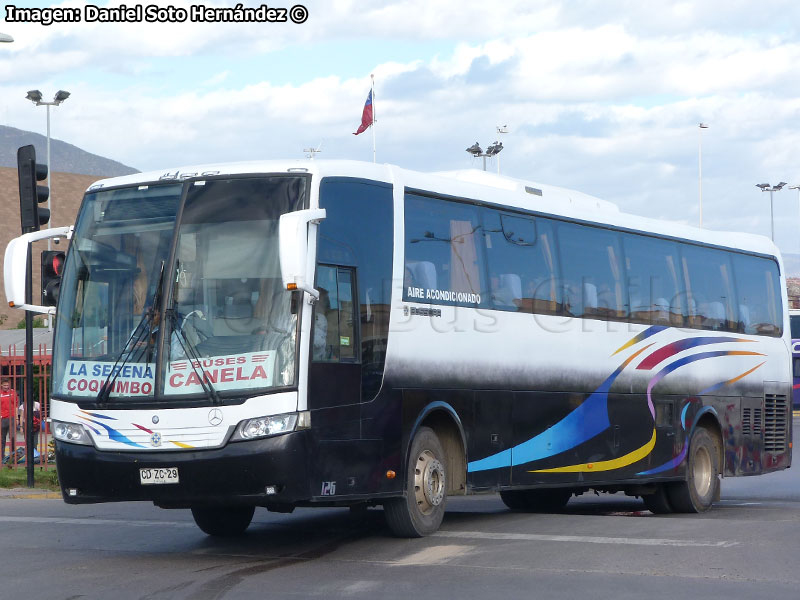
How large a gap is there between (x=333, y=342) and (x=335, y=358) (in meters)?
0.14

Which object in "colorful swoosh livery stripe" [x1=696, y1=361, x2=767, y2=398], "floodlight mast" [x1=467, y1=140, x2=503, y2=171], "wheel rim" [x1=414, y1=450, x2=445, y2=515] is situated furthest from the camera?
"floodlight mast" [x1=467, y1=140, x2=503, y2=171]

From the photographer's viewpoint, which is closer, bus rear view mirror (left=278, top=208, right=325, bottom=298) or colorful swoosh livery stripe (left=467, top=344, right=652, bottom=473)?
bus rear view mirror (left=278, top=208, right=325, bottom=298)

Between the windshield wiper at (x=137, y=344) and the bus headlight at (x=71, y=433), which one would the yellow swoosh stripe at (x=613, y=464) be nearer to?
the windshield wiper at (x=137, y=344)

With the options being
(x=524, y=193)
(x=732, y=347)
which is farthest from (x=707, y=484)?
(x=524, y=193)

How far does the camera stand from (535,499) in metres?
16.4

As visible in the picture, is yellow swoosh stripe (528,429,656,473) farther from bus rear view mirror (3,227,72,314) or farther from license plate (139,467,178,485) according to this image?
bus rear view mirror (3,227,72,314)

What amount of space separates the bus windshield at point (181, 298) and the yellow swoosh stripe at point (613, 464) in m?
4.56

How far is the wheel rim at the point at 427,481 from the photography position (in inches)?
459

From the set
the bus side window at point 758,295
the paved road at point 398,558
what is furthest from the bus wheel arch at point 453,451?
the bus side window at point 758,295

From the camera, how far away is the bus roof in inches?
425

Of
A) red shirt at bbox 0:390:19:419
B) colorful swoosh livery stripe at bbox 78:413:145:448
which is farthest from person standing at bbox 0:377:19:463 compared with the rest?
colorful swoosh livery stripe at bbox 78:413:145:448

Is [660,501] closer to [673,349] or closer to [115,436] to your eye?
[673,349]

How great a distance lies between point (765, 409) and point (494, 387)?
7257 millimetres

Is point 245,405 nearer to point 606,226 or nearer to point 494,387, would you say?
point 494,387
